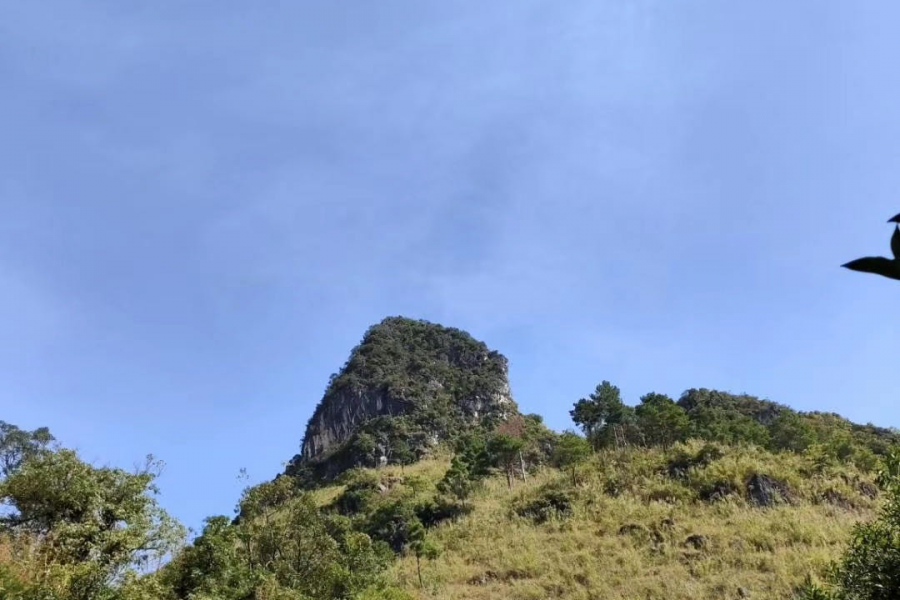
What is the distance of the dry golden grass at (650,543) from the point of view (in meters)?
20.0

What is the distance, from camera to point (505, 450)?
43.2 metres

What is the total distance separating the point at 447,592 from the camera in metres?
22.7

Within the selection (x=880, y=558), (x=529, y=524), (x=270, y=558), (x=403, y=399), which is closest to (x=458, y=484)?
(x=529, y=524)

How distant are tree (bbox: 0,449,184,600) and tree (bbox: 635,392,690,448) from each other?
3187 cm

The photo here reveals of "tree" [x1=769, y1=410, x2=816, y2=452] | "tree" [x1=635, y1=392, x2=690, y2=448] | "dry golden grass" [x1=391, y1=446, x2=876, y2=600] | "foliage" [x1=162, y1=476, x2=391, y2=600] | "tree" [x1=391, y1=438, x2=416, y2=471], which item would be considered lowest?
"dry golden grass" [x1=391, y1=446, x2=876, y2=600]

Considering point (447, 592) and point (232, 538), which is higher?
point (232, 538)

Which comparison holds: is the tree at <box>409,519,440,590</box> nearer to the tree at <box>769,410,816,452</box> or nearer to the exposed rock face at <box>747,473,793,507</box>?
the exposed rock face at <box>747,473,793,507</box>

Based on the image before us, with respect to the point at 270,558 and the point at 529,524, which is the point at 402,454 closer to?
the point at 529,524

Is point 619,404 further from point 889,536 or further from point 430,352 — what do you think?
point 430,352

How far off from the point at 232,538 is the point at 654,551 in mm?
15970

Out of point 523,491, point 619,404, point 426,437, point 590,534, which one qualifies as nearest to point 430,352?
point 426,437

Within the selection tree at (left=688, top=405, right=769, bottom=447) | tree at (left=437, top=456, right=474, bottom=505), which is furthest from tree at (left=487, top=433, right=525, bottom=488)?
tree at (left=688, top=405, right=769, bottom=447)

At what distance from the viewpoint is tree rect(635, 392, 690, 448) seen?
38875 mm

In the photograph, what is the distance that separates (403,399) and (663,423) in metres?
46.4
